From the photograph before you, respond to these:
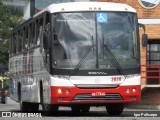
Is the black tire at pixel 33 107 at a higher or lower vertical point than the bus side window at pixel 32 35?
lower

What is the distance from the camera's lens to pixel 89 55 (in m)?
19.2

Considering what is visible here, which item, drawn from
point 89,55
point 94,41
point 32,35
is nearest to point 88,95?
point 89,55

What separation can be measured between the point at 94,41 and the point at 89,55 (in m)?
0.47

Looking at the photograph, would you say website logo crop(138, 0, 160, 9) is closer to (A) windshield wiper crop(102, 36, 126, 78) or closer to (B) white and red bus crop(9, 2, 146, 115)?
(B) white and red bus crop(9, 2, 146, 115)

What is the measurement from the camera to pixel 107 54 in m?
19.3

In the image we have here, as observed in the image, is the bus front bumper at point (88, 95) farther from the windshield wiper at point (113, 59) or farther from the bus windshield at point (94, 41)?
the bus windshield at point (94, 41)

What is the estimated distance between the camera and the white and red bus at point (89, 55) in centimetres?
1905

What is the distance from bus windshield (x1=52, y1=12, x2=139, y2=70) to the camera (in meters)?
19.2

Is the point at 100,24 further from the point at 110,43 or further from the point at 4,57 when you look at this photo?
the point at 4,57

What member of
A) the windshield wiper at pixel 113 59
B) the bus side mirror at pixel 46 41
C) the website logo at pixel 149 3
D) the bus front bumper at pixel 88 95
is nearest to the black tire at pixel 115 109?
the bus front bumper at pixel 88 95

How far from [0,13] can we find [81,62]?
39.9 meters

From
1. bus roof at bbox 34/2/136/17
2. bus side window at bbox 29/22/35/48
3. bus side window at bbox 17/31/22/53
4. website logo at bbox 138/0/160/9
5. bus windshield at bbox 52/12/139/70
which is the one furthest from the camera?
website logo at bbox 138/0/160/9

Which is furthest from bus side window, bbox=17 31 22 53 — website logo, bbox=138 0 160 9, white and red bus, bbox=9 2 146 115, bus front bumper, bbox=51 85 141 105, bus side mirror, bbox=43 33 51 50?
website logo, bbox=138 0 160 9

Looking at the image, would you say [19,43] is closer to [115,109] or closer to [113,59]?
[115,109]
